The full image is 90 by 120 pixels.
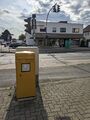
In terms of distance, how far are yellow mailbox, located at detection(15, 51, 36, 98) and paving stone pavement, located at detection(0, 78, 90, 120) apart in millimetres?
276

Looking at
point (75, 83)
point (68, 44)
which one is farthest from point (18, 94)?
point (68, 44)

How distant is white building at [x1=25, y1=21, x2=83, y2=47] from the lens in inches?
2045

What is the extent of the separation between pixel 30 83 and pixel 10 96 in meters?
0.92

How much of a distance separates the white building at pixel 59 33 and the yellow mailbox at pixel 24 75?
4547cm

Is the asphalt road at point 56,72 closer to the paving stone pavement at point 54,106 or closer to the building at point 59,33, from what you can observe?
the paving stone pavement at point 54,106

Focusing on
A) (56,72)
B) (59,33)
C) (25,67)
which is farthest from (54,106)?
(59,33)

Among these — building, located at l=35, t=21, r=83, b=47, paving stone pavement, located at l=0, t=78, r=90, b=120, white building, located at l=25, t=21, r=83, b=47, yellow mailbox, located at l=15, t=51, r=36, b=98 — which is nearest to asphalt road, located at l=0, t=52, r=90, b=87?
paving stone pavement, located at l=0, t=78, r=90, b=120

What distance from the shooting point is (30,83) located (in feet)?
19.9

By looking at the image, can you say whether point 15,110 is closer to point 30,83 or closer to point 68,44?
point 30,83

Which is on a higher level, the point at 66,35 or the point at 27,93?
the point at 66,35

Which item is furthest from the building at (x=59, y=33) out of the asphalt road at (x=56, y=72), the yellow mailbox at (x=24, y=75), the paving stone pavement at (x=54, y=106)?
the yellow mailbox at (x=24, y=75)

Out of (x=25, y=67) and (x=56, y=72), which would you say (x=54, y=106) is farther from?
(x=56, y=72)

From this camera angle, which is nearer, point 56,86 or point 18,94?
point 18,94

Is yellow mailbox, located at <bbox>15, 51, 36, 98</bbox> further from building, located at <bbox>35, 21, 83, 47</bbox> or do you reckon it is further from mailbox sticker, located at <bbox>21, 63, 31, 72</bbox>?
building, located at <bbox>35, 21, 83, 47</bbox>
